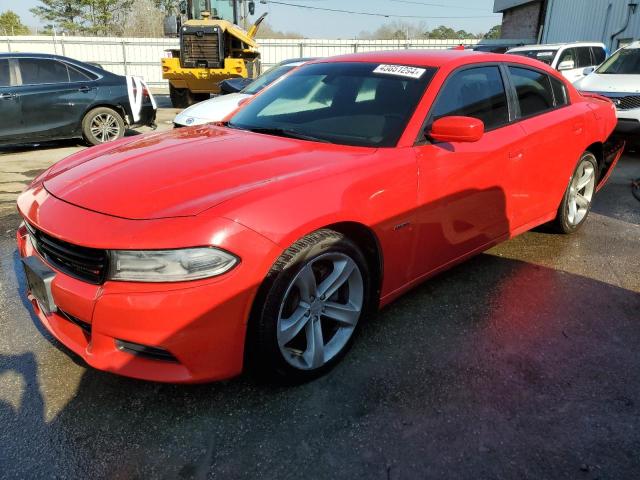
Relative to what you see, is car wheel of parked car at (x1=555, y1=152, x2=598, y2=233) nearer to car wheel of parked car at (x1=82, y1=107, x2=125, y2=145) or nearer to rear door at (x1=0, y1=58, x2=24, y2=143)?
car wheel of parked car at (x1=82, y1=107, x2=125, y2=145)

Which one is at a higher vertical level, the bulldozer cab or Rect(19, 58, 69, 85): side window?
the bulldozer cab

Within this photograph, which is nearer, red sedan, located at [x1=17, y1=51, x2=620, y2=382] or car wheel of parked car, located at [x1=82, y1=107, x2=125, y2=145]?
red sedan, located at [x1=17, y1=51, x2=620, y2=382]

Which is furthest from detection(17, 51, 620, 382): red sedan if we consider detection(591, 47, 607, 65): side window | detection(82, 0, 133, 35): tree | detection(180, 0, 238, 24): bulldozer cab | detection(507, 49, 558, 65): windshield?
detection(82, 0, 133, 35): tree

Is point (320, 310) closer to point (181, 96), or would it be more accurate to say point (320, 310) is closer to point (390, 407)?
point (390, 407)

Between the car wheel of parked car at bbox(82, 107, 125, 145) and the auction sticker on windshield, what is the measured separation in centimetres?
651

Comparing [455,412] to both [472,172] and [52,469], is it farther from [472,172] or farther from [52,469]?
[52,469]

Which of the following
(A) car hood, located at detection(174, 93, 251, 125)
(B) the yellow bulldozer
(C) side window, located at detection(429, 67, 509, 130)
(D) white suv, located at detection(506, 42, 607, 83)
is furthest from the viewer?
(B) the yellow bulldozer

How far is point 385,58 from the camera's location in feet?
11.2

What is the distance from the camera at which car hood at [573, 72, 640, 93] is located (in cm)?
813

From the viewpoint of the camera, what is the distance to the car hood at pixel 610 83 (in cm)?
813

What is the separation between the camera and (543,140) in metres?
3.72

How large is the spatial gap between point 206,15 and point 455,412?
1470 cm

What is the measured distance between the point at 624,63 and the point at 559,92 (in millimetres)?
6194

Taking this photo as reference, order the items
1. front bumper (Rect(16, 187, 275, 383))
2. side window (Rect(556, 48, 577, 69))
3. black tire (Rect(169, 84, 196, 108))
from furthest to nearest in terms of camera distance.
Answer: black tire (Rect(169, 84, 196, 108)) → side window (Rect(556, 48, 577, 69)) → front bumper (Rect(16, 187, 275, 383))
